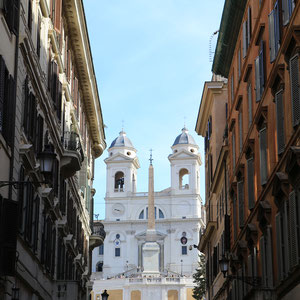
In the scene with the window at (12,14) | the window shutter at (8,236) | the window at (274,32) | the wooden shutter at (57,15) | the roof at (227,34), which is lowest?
the window shutter at (8,236)

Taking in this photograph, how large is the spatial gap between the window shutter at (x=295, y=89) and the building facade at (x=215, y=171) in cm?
1725

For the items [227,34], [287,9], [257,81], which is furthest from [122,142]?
[287,9]

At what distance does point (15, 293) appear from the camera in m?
Result: 20.4

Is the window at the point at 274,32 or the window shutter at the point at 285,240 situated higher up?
the window at the point at 274,32

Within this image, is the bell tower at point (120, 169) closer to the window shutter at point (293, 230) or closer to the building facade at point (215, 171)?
the building facade at point (215, 171)

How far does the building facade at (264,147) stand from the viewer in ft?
64.4

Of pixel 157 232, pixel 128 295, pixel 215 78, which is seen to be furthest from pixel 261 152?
pixel 157 232

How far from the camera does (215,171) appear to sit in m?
42.3

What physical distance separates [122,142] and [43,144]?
133 metres

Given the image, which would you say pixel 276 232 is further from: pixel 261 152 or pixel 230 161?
pixel 230 161

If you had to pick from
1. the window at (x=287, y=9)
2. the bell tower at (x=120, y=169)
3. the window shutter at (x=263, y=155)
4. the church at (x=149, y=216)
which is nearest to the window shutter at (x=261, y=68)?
the window shutter at (x=263, y=155)

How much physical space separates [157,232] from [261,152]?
124 meters

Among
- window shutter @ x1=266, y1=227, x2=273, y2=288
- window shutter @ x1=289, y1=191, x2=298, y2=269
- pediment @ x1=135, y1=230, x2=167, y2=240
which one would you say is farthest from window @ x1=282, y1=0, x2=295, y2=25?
pediment @ x1=135, y1=230, x2=167, y2=240

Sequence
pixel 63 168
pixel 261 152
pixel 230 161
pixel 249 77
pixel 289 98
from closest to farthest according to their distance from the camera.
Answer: pixel 289 98, pixel 261 152, pixel 249 77, pixel 63 168, pixel 230 161
